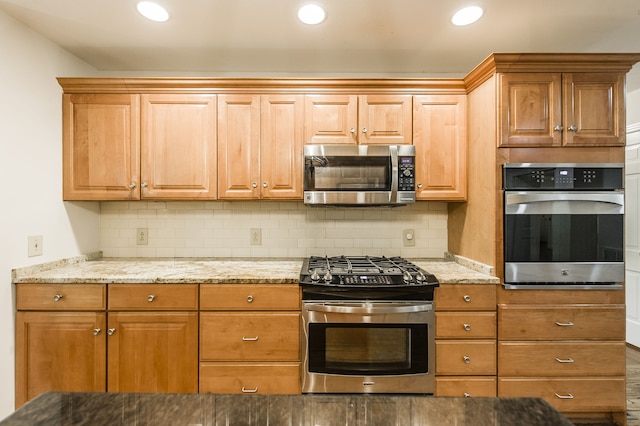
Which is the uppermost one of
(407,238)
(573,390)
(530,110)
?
(530,110)

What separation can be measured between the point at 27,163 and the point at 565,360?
139 inches

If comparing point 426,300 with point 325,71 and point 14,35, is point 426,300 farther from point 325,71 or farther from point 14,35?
point 14,35

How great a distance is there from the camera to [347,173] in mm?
2332

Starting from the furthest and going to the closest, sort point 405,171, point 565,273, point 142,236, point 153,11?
point 142,236
point 405,171
point 565,273
point 153,11

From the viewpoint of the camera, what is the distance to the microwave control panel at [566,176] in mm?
2030

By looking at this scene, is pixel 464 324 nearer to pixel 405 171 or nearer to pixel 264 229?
pixel 405 171

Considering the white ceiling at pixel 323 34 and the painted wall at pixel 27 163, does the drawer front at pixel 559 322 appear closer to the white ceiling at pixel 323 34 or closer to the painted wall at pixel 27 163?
the white ceiling at pixel 323 34

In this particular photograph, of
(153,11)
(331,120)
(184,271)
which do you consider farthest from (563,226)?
(153,11)

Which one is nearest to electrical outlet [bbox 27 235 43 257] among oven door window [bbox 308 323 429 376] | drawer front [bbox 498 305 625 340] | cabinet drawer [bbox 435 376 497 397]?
oven door window [bbox 308 323 429 376]

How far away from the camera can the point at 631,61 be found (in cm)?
202

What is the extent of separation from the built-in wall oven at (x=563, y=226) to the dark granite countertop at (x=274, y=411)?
1531mm

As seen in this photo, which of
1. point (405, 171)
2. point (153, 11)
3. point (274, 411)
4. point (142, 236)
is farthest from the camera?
point (142, 236)

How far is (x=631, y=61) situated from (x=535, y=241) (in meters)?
1.23

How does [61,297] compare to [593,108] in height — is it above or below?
below
